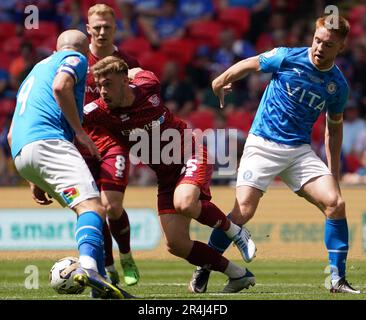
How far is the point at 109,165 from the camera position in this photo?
10.0 metres

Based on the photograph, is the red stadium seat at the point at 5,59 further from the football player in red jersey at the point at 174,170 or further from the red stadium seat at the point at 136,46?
the football player in red jersey at the point at 174,170

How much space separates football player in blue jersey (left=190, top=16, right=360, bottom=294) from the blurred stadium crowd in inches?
274

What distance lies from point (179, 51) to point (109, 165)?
910 cm

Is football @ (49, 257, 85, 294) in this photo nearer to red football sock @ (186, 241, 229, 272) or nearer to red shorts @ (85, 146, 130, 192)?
red football sock @ (186, 241, 229, 272)

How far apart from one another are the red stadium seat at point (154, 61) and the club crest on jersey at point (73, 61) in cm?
1015

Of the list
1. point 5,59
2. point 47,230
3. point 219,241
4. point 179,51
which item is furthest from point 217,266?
point 5,59

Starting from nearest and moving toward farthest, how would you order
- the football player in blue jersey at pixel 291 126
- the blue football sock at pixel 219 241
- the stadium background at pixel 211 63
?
the football player in blue jersey at pixel 291 126 < the blue football sock at pixel 219 241 < the stadium background at pixel 211 63

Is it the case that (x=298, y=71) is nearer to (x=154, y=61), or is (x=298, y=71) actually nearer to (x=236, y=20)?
(x=154, y=61)

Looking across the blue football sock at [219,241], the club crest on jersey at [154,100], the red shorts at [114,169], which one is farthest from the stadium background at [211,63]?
the club crest on jersey at [154,100]

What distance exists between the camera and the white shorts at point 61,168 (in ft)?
26.3

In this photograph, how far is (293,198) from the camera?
46.8 feet

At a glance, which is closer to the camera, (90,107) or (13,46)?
(90,107)

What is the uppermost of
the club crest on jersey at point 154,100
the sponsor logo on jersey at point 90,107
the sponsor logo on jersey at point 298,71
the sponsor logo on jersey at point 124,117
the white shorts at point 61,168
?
the sponsor logo on jersey at point 298,71

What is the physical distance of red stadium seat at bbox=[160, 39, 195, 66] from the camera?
1884cm
